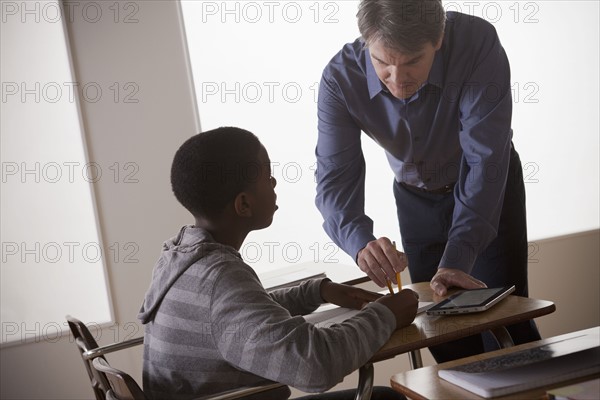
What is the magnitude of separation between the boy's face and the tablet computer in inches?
16.3

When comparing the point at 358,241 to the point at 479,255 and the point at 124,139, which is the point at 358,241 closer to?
the point at 479,255

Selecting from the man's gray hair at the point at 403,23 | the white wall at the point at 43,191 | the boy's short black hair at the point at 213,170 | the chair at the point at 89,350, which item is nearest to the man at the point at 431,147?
the man's gray hair at the point at 403,23

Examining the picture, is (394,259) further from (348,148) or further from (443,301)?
(348,148)

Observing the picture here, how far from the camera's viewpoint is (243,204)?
1.59 m

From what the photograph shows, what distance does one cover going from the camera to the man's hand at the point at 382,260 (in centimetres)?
176

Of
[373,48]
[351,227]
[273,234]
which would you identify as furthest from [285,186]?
[373,48]

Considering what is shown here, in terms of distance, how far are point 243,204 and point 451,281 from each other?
582 mm

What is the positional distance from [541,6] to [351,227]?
269 cm

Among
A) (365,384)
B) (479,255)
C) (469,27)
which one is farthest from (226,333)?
(469,27)

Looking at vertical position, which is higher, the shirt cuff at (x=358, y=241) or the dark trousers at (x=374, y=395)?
the shirt cuff at (x=358, y=241)

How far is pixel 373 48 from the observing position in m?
1.82

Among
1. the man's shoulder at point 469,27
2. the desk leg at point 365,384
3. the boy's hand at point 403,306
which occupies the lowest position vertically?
the desk leg at point 365,384

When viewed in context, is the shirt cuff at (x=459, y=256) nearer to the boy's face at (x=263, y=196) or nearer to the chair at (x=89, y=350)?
the boy's face at (x=263, y=196)

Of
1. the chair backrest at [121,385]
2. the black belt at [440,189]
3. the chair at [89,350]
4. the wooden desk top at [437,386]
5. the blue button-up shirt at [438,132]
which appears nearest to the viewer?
the wooden desk top at [437,386]
